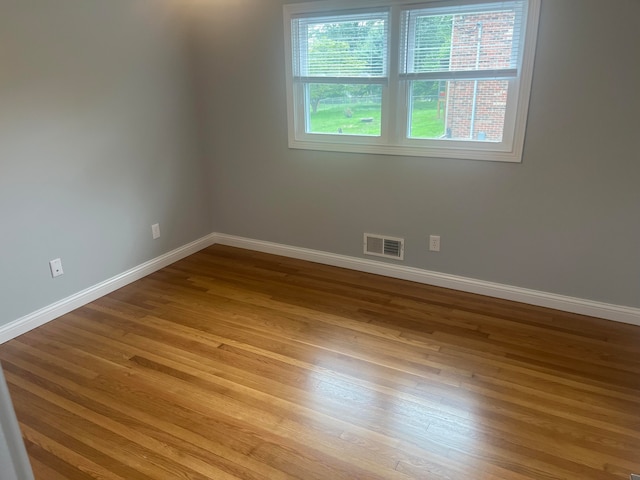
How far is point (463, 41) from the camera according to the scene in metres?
2.85

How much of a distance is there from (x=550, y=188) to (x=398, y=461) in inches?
75.1

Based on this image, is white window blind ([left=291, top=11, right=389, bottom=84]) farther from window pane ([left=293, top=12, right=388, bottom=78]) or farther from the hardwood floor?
the hardwood floor

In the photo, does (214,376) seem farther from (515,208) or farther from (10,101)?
(515,208)

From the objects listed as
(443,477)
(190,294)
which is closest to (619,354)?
(443,477)

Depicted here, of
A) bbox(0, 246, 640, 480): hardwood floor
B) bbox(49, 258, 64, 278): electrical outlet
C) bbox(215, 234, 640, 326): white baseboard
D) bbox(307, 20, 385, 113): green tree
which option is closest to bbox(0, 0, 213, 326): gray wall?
bbox(49, 258, 64, 278): electrical outlet

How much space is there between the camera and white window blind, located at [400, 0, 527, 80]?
271 centimetres

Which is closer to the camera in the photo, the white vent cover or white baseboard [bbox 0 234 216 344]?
white baseboard [bbox 0 234 216 344]

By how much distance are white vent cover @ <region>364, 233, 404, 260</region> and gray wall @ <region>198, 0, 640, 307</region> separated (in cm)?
7

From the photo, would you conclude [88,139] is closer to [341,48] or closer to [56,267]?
[56,267]

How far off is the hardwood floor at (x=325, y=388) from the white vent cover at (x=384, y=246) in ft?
0.96

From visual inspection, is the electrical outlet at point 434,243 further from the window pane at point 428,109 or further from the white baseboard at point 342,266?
the window pane at point 428,109

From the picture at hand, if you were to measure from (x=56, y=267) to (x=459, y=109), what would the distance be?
2.81 meters

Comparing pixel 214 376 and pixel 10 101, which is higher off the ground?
pixel 10 101

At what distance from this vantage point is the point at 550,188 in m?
2.86
